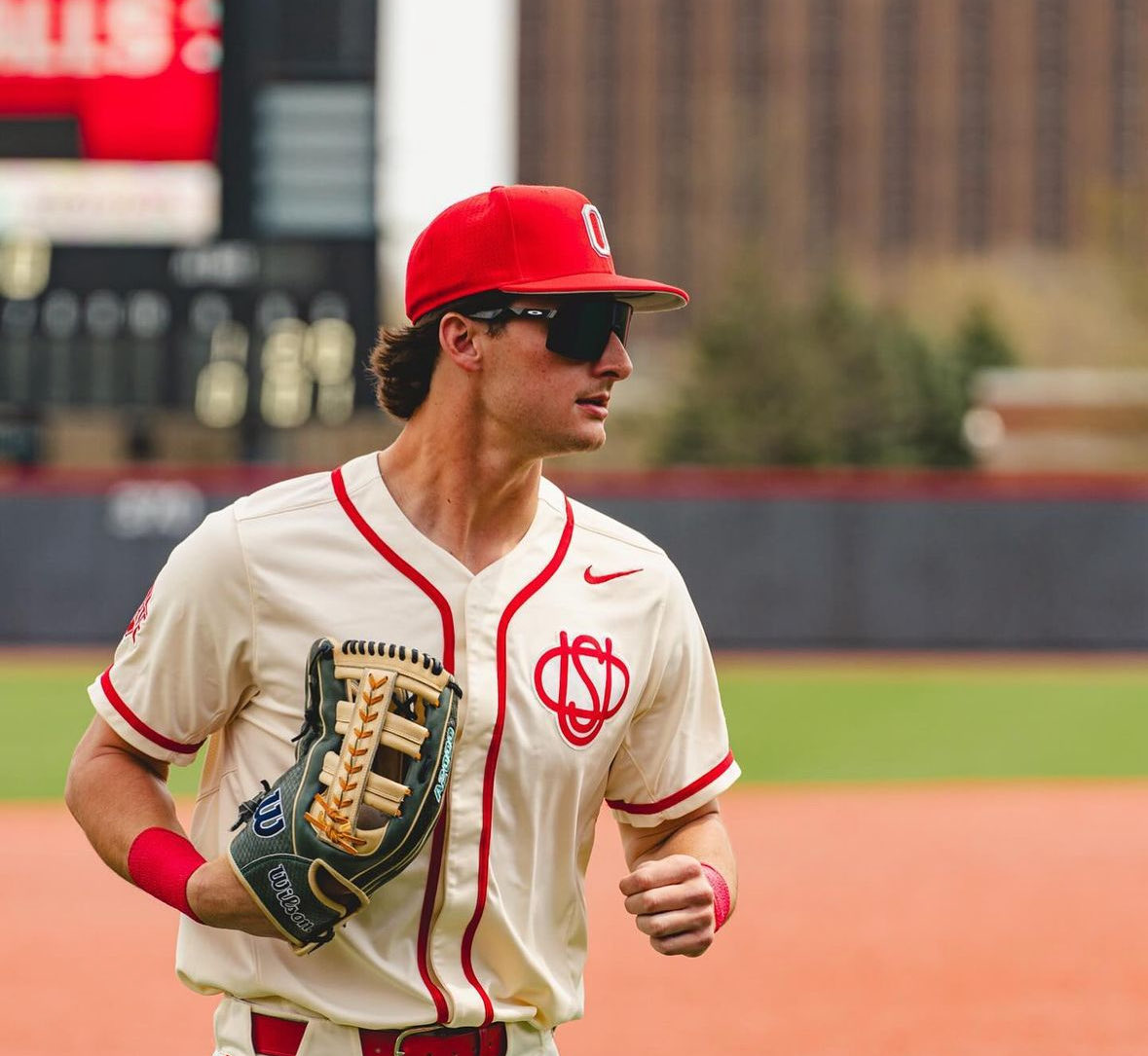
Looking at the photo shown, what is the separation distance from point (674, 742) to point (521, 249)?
0.65m

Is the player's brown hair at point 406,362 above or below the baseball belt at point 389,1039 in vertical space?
above

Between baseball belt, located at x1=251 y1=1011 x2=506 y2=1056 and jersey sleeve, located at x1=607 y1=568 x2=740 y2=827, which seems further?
jersey sleeve, located at x1=607 y1=568 x2=740 y2=827

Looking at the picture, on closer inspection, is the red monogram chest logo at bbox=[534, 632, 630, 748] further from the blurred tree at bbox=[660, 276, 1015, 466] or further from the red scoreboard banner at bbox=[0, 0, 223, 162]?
the blurred tree at bbox=[660, 276, 1015, 466]

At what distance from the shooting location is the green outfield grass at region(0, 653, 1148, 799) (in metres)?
10.3

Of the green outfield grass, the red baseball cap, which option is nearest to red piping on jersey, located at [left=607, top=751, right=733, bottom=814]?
the red baseball cap

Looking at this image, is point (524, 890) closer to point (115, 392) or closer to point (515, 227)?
point (515, 227)

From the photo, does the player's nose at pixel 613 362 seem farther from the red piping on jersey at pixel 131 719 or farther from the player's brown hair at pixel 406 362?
the red piping on jersey at pixel 131 719

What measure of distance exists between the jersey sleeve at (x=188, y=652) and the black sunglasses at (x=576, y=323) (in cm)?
43

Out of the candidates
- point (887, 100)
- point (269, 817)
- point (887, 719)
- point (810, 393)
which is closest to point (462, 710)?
point (269, 817)

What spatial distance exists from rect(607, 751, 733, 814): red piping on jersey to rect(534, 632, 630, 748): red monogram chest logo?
17cm

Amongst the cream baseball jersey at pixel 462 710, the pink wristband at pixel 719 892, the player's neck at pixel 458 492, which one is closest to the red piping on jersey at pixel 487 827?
the cream baseball jersey at pixel 462 710

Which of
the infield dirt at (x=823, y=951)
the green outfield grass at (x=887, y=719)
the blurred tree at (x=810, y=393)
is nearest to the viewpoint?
the infield dirt at (x=823, y=951)

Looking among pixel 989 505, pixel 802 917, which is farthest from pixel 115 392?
pixel 802 917

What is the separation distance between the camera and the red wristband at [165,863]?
2.01 m
